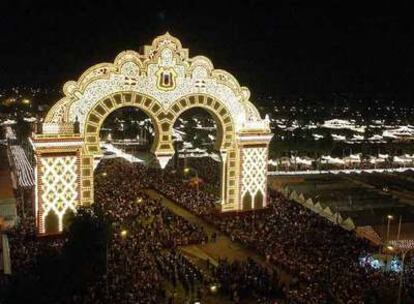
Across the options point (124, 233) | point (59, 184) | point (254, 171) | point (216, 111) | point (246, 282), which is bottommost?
point (246, 282)

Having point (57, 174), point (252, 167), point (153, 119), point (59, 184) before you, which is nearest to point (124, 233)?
point (59, 184)

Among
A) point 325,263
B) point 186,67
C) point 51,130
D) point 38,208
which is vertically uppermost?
point 186,67

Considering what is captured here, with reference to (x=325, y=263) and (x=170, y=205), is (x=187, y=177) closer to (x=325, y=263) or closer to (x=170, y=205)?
(x=170, y=205)

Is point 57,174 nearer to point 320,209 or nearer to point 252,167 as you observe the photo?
point 252,167

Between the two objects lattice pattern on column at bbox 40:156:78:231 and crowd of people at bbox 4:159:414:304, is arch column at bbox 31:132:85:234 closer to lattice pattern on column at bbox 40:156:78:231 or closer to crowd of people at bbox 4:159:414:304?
lattice pattern on column at bbox 40:156:78:231

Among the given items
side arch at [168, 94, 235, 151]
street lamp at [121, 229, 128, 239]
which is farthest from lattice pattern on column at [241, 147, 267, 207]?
street lamp at [121, 229, 128, 239]

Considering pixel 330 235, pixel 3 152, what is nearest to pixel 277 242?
pixel 330 235
